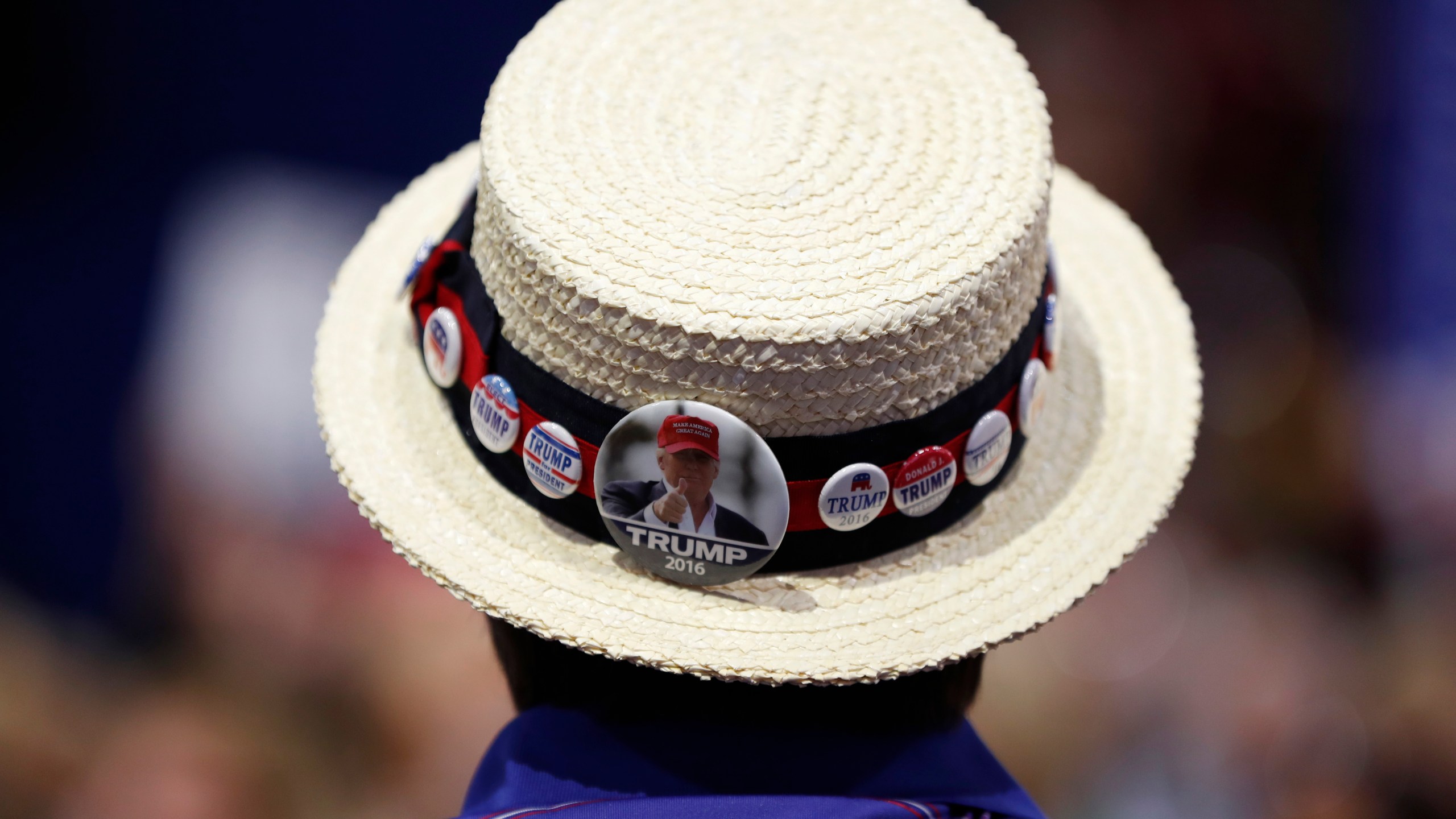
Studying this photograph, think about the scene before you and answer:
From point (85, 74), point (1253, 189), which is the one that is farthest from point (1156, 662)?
point (85, 74)

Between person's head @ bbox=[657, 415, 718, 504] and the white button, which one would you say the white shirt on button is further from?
the white button

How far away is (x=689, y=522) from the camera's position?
121 cm

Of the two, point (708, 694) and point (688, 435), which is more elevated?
point (688, 435)

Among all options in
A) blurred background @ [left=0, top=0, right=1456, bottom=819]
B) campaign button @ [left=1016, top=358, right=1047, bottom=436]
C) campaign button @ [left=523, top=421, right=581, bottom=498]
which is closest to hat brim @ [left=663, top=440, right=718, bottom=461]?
campaign button @ [left=523, top=421, right=581, bottom=498]

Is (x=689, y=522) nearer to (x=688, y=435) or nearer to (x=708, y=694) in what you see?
(x=688, y=435)

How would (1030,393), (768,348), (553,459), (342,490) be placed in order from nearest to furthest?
(768,348), (553,459), (1030,393), (342,490)

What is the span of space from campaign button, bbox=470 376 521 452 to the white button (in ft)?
2.12

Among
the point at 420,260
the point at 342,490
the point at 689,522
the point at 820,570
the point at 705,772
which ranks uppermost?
the point at 420,260

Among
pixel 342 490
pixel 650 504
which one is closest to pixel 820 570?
pixel 650 504

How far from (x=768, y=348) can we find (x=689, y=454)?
136 millimetres

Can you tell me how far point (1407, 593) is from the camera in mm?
3230

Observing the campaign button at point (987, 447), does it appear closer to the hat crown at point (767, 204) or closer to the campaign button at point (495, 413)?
the hat crown at point (767, 204)

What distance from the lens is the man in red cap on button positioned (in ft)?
3.77

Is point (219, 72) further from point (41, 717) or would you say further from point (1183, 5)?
point (1183, 5)
